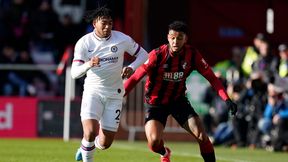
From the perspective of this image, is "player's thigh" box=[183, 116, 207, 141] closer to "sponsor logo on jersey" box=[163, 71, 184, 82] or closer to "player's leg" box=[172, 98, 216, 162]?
"player's leg" box=[172, 98, 216, 162]

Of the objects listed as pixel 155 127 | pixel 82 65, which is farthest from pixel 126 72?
pixel 155 127

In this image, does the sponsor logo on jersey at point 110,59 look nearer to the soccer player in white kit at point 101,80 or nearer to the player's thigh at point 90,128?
the soccer player in white kit at point 101,80

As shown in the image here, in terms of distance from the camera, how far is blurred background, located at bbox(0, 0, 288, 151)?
67.4 ft

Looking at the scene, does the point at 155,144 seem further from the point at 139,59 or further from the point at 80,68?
the point at 80,68

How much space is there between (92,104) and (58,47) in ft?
40.3

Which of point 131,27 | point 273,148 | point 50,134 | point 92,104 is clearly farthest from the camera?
point 131,27

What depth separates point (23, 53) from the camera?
24391 millimetres

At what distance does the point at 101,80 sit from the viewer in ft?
45.4

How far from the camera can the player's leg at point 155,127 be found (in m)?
14.1

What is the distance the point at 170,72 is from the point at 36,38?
1197 centimetres

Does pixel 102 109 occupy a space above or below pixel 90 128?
above

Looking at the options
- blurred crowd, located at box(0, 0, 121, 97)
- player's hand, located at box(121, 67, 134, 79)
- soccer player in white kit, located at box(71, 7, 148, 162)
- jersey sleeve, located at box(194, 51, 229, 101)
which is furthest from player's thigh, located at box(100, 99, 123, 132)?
blurred crowd, located at box(0, 0, 121, 97)

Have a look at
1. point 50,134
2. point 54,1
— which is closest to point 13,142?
point 50,134

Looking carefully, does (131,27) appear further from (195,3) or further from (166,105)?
(166,105)
